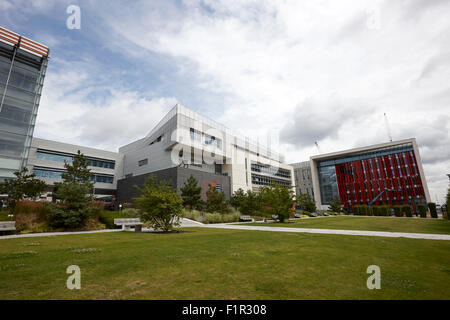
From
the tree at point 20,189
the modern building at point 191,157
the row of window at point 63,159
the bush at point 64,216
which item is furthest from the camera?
the row of window at point 63,159

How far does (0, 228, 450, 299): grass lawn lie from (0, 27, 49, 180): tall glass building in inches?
1815

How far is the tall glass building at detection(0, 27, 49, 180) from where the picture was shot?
128ft

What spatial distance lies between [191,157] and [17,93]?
37526 mm

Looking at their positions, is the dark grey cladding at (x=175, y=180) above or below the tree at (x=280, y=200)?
above

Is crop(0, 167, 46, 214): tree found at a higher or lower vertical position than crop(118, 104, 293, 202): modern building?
lower

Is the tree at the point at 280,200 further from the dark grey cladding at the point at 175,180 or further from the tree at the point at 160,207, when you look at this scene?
the dark grey cladding at the point at 175,180

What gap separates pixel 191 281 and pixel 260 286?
150 cm

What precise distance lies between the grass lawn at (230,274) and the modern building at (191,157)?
101ft

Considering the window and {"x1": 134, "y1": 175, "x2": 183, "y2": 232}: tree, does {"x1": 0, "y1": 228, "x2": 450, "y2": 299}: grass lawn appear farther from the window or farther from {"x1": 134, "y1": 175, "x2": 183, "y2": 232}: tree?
the window

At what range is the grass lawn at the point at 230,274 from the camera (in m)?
3.86

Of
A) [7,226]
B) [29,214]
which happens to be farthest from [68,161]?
[7,226]

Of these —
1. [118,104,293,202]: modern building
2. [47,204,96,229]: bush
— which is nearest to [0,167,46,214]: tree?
[47,204,96,229]: bush

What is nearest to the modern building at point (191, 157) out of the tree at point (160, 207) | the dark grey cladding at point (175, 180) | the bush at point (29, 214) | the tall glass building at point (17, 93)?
the dark grey cladding at point (175, 180)
